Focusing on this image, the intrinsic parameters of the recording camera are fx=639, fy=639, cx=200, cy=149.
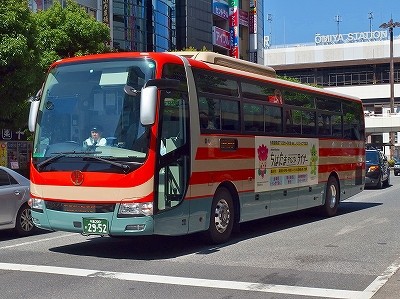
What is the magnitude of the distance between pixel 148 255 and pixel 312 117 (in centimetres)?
657

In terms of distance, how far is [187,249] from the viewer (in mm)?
11086

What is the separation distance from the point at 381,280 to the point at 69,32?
19.7m

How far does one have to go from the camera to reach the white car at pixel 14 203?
1231 cm

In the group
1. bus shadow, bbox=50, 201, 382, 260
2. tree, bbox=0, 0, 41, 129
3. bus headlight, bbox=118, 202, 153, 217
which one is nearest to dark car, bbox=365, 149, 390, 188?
bus shadow, bbox=50, 201, 382, 260

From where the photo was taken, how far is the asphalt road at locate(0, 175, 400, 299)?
309 inches

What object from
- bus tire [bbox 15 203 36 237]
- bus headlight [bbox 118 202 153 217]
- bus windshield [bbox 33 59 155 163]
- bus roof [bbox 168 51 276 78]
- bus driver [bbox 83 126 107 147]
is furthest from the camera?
bus tire [bbox 15 203 36 237]

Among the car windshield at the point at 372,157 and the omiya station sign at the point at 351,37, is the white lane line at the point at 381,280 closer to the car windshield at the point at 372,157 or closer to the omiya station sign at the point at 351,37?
the car windshield at the point at 372,157

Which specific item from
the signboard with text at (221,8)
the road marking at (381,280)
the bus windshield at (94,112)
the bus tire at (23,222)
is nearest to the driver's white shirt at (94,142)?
the bus windshield at (94,112)

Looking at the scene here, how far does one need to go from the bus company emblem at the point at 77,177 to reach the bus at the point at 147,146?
15mm

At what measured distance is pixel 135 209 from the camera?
31.4ft

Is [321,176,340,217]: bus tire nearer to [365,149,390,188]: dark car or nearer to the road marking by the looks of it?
the road marking

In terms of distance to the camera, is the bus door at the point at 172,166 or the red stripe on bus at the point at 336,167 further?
the red stripe on bus at the point at 336,167

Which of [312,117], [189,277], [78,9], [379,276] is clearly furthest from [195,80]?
[78,9]

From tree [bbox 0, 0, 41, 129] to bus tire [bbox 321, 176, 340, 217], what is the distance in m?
9.53
